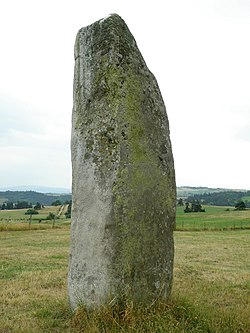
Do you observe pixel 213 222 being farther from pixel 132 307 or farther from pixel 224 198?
pixel 224 198

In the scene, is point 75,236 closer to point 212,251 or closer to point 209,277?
point 209,277

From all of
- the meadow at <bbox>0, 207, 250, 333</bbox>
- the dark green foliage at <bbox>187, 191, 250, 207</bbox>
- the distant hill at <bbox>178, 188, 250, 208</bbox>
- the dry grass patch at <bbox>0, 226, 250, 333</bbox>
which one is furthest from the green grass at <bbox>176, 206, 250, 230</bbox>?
the dark green foliage at <bbox>187, 191, 250, 207</bbox>

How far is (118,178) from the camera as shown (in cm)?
646

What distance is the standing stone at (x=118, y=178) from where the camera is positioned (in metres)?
6.36

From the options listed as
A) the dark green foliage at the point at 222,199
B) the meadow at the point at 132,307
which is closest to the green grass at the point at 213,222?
the meadow at the point at 132,307

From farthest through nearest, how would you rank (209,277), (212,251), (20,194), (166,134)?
(20,194) → (212,251) → (209,277) → (166,134)

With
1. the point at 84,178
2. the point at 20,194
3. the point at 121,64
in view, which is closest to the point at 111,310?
the point at 84,178

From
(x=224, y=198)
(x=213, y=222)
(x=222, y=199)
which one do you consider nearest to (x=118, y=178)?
(x=213, y=222)

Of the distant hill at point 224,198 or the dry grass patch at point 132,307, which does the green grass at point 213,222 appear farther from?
the distant hill at point 224,198

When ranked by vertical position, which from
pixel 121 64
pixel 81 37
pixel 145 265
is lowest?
pixel 145 265

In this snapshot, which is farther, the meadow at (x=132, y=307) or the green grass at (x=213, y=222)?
the green grass at (x=213, y=222)

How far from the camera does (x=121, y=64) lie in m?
6.93

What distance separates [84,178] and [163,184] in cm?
127

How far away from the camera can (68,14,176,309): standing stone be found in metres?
6.36
